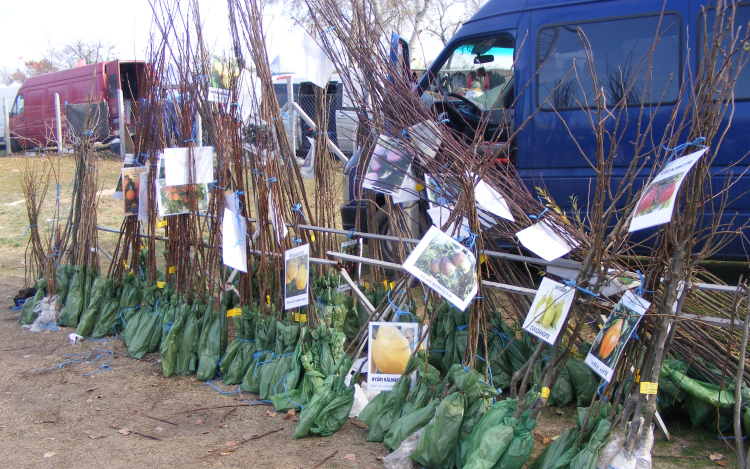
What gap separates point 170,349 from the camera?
11.6 ft

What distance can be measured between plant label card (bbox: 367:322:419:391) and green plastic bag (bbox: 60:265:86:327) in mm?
2724

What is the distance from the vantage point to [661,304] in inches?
82.1

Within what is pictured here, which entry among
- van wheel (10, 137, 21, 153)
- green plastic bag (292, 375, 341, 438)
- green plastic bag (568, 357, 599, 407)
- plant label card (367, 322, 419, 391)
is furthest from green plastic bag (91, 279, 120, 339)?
van wheel (10, 137, 21, 153)

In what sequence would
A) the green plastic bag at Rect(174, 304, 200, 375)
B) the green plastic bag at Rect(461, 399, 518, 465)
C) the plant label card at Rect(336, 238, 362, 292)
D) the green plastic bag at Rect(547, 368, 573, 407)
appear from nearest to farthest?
the green plastic bag at Rect(461, 399, 518, 465)
the green plastic bag at Rect(547, 368, 573, 407)
the green plastic bag at Rect(174, 304, 200, 375)
the plant label card at Rect(336, 238, 362, 292)

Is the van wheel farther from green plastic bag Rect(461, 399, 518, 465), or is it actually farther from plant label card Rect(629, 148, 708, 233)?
plant label card Rect(629, 148, 708, 233)

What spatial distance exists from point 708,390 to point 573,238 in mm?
872

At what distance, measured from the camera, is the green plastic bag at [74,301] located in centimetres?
437

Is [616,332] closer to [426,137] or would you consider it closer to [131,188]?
[426,137]

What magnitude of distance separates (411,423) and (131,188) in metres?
2.76

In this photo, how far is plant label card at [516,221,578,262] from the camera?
7.84ft

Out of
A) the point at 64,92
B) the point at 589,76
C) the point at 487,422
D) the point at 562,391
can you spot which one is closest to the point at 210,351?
the point at 487,422

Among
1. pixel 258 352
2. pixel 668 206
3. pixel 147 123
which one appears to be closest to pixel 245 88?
pixel 147 123

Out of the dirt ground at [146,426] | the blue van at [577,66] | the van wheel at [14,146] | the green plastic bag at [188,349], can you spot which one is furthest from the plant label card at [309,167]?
the van wheel at [14,146]

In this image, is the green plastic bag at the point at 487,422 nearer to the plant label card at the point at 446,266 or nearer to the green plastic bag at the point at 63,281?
the plant label card at the point at 446,266
